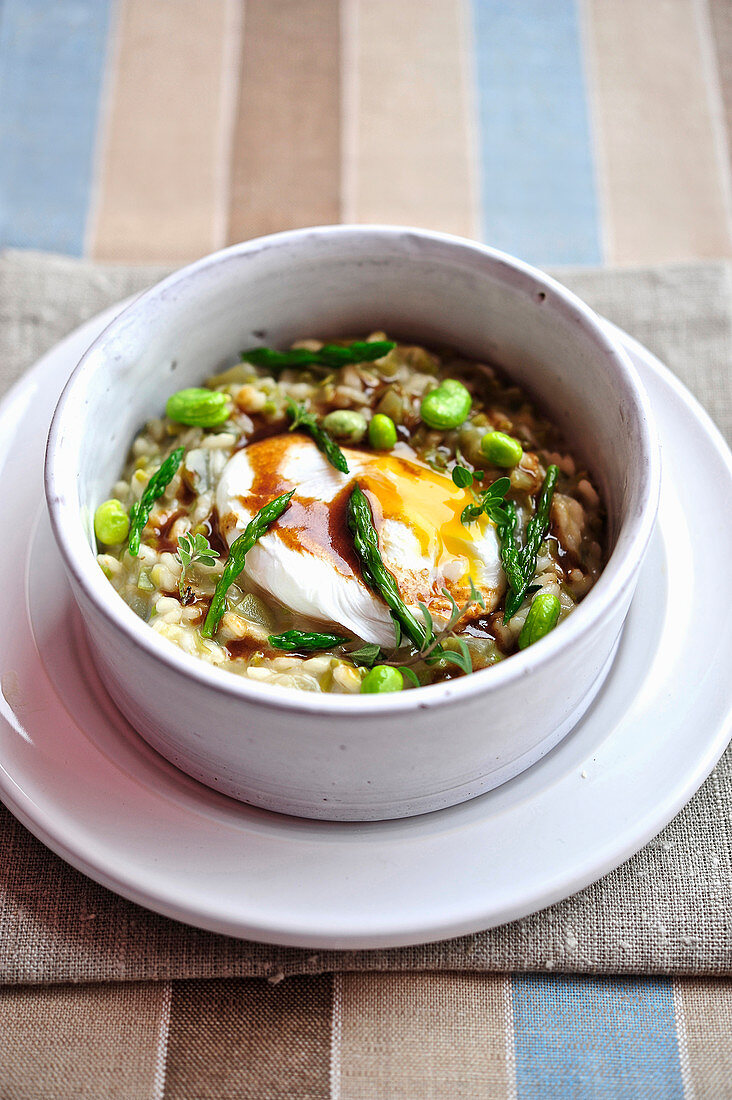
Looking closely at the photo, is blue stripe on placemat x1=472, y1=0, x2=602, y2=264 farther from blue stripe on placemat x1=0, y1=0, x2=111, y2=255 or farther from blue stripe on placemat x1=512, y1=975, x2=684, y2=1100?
blue stripe on placemat x1=512, y1=975, x2=684, y2=1100

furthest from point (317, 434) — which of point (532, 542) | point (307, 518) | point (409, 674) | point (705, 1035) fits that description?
point (705, 1035)

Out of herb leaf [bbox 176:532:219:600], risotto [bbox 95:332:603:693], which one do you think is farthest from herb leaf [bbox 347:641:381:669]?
herb leaf [bbox 176:532:219:600]

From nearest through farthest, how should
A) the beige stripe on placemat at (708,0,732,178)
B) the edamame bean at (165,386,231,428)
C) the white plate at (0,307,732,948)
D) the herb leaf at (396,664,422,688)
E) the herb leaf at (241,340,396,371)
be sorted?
1. the white plate at (0,307,732,948)
2. the herb leaf at (396,664,422,688)
3. the edamame bean at (165,386,231,428)
4. the herb leaf at (241,340,396,371)
5. the beige stripe on placemat at (708,0,732,178)

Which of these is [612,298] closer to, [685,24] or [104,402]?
[104,402]

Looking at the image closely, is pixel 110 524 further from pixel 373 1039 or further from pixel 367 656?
pixel 373 1039

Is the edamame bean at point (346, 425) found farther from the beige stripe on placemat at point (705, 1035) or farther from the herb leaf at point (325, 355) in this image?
the beige stripe on placemat at point (705, 1035)

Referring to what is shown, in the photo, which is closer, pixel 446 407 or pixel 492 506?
pixel 492 506
